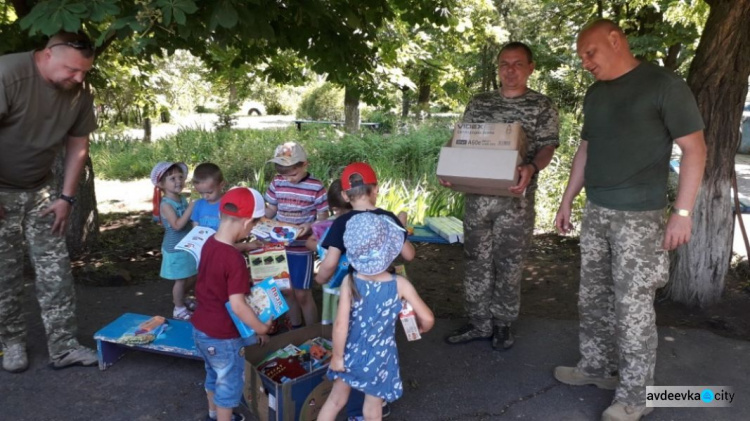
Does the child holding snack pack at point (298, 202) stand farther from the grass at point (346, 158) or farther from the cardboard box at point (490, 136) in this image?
the grass at point (346, 158)

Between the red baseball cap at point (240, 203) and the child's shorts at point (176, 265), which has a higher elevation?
the red baseball cap at point (240, 203)

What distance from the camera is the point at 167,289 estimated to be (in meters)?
5.22

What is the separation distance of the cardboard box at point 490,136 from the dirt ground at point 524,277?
1.64m

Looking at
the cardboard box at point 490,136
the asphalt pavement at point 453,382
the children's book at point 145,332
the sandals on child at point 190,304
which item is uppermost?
the cardboard box at point 490,136

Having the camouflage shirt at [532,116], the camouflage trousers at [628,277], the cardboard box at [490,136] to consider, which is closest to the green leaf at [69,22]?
the cardboard box at [490,136]

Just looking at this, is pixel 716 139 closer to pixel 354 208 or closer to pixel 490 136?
pixel 490 136

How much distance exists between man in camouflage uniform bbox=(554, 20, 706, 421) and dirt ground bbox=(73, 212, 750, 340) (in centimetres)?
162

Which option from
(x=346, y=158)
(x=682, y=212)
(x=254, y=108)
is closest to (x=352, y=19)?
(x=682, y=212)

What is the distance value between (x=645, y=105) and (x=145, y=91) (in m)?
9.98

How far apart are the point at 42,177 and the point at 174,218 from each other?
0.90 metres

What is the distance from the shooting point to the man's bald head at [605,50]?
2.97m

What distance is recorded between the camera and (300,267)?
3.84 meters

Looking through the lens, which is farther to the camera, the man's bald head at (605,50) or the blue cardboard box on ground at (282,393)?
the man's bald head at (605,50)

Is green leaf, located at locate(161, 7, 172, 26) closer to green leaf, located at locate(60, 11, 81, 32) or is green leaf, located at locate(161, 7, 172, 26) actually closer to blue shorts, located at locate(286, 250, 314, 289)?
green leaf, located at locate(60, 11, 81, 32)
